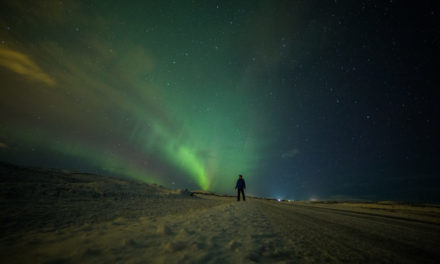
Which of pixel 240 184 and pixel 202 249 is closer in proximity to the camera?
pixel 202 249

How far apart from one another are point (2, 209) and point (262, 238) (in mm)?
7834

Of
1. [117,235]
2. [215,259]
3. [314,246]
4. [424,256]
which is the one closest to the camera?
[215,259]

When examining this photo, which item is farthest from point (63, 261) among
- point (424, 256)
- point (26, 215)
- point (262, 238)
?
point (424, 256)

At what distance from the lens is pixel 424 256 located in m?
2.64

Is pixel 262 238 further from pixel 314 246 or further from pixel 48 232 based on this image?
pixel 48 232

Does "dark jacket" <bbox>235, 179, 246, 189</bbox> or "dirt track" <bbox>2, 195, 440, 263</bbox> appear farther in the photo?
"dark jacket" <bbox>235, 179, 246, 189</bbox>

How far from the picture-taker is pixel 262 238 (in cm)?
318

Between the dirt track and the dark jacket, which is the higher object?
the dark jacket

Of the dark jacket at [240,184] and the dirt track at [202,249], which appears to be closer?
the dirt track at [202,249]

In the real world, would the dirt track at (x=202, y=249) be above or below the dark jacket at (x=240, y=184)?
below

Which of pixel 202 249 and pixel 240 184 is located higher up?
pixel 240 184

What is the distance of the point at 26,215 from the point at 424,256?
29.5ft

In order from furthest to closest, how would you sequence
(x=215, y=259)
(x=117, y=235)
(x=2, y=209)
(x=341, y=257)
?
1. (x=2, y=209)
2. (x=117, y=235)
3. (x=341, y=257)
4. (x=215, y=259)

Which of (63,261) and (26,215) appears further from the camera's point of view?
(26,215)
